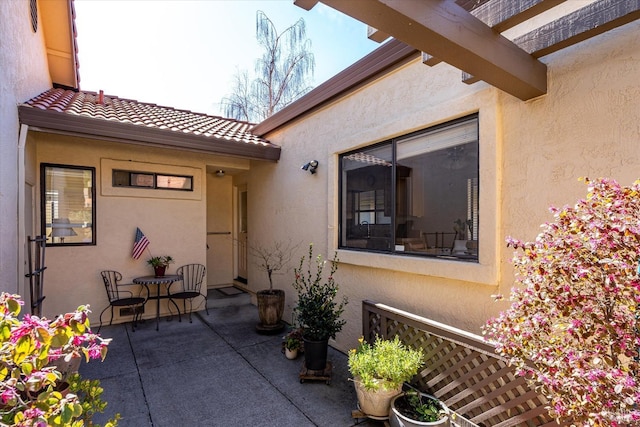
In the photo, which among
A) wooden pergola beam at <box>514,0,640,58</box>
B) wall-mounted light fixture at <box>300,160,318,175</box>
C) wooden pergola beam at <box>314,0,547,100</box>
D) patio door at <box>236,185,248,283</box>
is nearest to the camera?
wooden pergola beam at <box>314,0,547,100</box>

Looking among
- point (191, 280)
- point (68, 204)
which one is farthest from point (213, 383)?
point (68, 204)

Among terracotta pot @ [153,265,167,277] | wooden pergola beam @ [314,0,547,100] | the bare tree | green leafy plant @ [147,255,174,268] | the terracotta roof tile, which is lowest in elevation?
terracotta pot @ [153,265,167,277]

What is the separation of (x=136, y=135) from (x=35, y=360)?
457 centimetres

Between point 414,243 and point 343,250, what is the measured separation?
122 centimetres

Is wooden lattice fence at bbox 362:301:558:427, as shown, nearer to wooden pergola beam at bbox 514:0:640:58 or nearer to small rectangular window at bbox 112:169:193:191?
wooden pergola beam at bbox 514:0:640:58

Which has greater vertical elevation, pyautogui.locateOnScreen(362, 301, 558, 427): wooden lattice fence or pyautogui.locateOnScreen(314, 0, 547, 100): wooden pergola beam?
pyautogui.locateOnScreen(314, 0, 547, 100): wooden pergola beam

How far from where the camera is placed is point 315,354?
3.69 meters

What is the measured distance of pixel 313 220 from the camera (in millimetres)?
5250

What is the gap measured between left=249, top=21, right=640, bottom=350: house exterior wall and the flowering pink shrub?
2.89 m

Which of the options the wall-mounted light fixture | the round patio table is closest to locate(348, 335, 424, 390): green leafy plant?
the wall-mounted light fixture

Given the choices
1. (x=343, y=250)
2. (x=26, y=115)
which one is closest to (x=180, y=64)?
(x=26, y=115)

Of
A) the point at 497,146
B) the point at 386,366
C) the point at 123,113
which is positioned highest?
the point at 123,113

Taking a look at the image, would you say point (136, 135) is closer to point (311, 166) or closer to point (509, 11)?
point (311, 166)

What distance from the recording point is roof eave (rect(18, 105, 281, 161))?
170 inches
